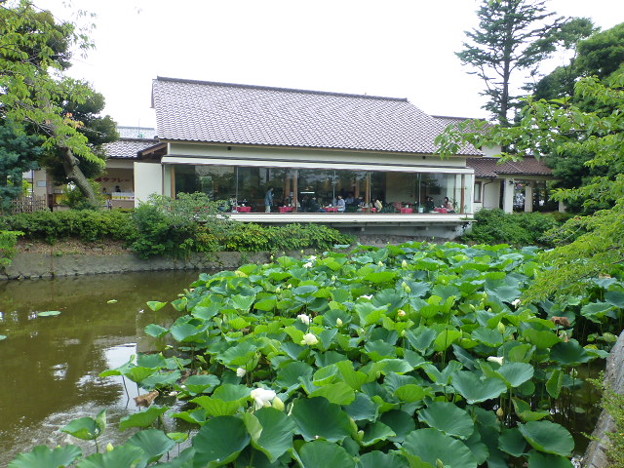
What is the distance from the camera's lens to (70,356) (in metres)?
5.67

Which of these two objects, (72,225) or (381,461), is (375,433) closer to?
(381,461)

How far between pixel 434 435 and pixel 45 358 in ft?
16.9

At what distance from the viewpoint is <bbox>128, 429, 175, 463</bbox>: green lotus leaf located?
6.99 ft

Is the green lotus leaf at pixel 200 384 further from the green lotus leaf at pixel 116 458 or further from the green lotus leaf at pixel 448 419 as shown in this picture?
the green lotus leaf at pixel 448 419

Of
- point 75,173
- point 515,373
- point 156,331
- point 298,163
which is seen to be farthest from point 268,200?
point 515,373

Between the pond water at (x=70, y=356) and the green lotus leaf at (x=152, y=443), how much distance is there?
147 cm

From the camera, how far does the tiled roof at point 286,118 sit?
51.7 feet

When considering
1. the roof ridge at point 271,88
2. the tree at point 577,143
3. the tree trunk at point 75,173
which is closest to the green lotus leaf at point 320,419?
the tree at point 577,143

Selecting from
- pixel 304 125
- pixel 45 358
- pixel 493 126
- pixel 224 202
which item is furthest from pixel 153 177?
pixel 493 126

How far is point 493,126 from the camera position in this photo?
3.08m

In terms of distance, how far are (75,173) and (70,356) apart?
10917 millimetres

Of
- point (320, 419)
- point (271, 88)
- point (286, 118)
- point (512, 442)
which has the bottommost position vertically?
point (512, 442)

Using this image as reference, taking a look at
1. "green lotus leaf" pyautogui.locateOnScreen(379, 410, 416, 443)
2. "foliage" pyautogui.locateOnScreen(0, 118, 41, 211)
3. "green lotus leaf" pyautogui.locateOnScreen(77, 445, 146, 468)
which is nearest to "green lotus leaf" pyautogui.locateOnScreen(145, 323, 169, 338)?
"green lotus leaf" pyautogui.locateOnScreen(77, 445, 146, 468)

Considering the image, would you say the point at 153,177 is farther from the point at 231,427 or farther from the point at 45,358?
the point at 231,427
